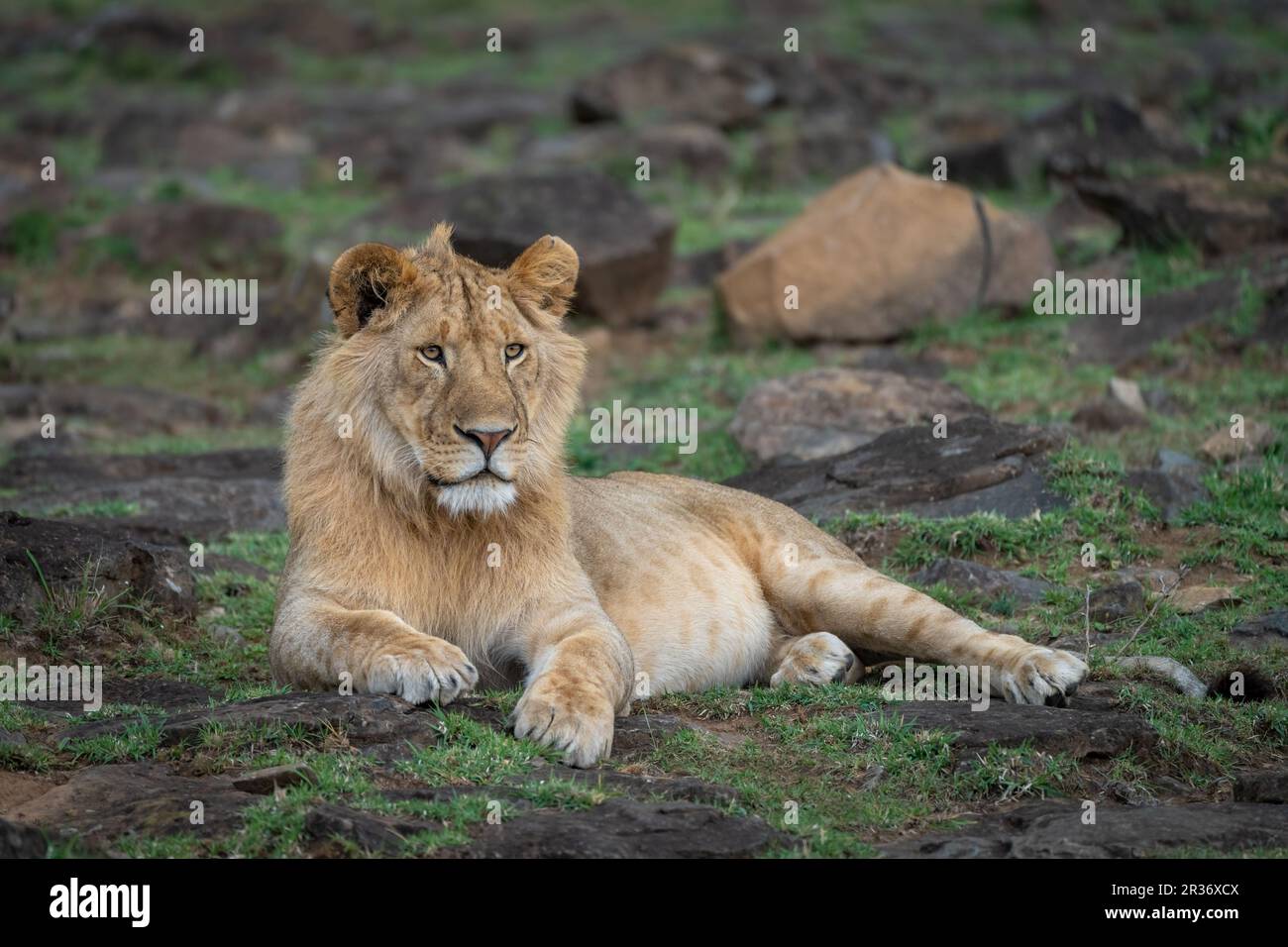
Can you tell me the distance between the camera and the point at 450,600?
6320mm

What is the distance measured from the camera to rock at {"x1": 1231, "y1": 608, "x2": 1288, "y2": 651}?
715 cm

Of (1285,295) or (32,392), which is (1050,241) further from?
(32,392)

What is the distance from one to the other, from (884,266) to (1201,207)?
2.58 metres

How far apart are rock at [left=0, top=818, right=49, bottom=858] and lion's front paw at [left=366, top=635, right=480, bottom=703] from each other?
1.38m

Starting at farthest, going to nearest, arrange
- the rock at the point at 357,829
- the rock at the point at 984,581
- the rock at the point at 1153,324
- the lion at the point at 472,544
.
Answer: the rock at the point at 1153,324 → the rock at the point at 984,581 → the lion at the point at 472,544 → the rock at the point at 357,829

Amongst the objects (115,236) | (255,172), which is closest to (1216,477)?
(115,236)

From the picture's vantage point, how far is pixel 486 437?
5.89 m

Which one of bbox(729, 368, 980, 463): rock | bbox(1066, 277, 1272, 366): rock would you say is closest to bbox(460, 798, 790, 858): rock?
bbox(729, 368, 980, 463): rock

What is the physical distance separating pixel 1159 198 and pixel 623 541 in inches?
325

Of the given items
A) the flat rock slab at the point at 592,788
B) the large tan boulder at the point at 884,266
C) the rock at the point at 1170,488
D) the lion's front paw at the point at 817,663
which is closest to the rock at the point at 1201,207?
the large tan boulder at the point at 884,266

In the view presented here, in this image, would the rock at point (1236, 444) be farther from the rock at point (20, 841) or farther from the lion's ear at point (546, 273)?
the rock at point (20, 841)

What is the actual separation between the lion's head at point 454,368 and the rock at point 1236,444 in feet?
16.1

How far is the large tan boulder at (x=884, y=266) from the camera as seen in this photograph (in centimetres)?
1361

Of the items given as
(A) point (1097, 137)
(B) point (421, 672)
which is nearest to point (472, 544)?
(B) point (421, 672)
